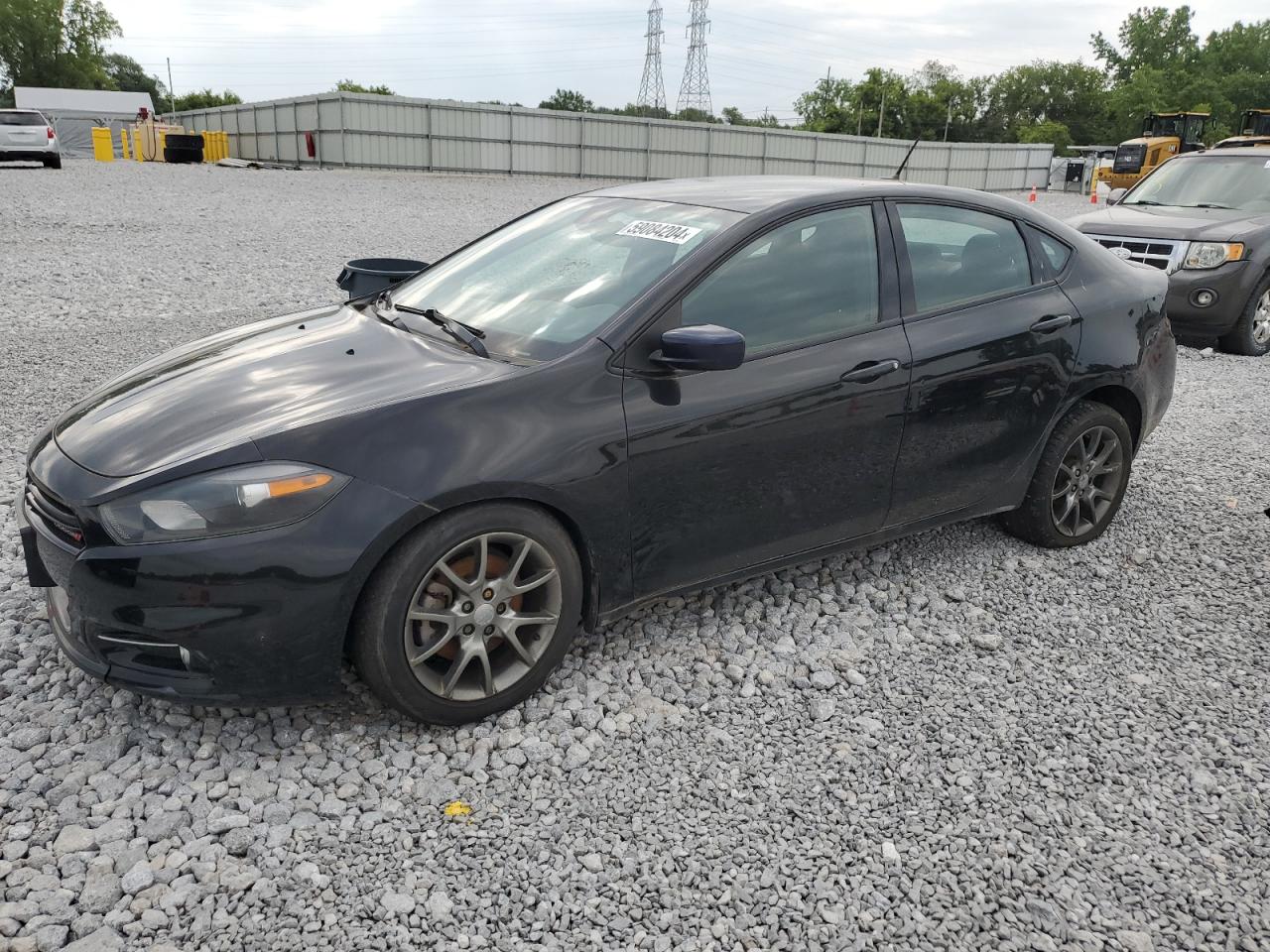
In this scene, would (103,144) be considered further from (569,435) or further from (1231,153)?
(569,435)

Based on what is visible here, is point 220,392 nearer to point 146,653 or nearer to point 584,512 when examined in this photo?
point 146,653

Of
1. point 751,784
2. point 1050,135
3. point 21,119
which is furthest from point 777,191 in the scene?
point 1050,135

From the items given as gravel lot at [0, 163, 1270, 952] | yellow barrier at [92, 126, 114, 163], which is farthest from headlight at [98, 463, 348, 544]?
yellow barrier at [92, 126, 114, 163]

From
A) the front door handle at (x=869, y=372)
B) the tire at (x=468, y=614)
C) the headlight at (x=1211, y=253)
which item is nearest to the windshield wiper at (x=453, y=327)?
the tire at (x=468, y=614)

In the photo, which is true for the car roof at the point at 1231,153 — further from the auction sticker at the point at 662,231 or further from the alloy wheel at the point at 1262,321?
the auction sticker at the point at 662,231

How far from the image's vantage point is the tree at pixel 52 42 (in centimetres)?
8575

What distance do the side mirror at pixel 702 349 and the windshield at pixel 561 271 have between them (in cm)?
28

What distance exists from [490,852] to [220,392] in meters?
1.65

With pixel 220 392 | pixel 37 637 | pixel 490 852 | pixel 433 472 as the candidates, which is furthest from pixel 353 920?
pixel 37 637

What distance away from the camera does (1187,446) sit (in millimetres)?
6207

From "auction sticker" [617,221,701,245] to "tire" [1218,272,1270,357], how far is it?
7377 mm

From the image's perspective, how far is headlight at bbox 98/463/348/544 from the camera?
8.69ft

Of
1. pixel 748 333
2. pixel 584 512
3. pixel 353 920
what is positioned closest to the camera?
pixel 353 920

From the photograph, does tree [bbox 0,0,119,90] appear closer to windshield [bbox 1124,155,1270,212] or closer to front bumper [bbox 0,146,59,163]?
front bumper [bbox 0,146,59,163]
